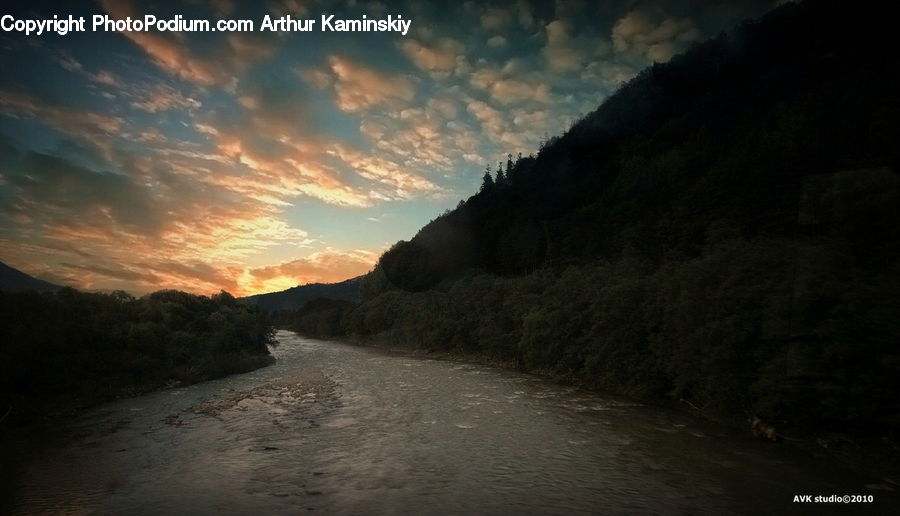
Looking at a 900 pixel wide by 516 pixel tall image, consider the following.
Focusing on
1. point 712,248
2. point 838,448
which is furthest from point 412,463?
point 712,248

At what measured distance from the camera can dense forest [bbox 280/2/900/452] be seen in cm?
1358

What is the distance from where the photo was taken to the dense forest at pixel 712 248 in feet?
44.5

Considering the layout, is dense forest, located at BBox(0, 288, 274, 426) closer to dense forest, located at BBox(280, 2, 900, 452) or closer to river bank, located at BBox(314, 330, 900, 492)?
dense forest, located at BBox(280, 2, 900, 452)

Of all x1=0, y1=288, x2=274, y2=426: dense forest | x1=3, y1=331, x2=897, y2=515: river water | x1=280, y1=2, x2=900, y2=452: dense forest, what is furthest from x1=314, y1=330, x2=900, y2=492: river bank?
x1=0, y1=288, x2=274, y2=426: dense forest

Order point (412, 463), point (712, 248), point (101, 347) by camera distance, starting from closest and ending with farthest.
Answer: point (412, 463)
point (712, 248)
point (101, 347)

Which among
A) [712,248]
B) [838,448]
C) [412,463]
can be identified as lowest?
[412,463]

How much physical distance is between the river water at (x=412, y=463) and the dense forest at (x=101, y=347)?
7.57 ft

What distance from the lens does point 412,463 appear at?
43.4 feet

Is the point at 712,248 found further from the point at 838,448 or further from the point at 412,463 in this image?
the point at 412,463

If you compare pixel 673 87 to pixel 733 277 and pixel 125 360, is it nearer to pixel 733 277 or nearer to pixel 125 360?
pixel 733 277

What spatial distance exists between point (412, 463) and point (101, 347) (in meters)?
22.3

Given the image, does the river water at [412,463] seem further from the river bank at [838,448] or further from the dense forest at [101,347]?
the dense forest at [101,347]

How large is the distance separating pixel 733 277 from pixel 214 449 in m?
18.4

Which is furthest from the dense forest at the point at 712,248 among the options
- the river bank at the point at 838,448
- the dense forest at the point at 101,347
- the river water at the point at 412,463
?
the dense forest at the point at 101,347
